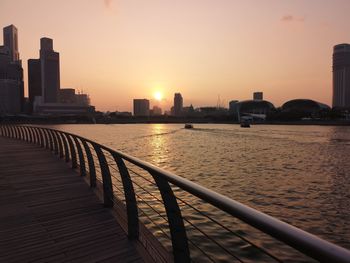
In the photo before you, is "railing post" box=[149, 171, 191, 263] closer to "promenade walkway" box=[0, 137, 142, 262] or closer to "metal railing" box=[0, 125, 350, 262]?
"metal railing" box=[0, 125, 350, 262]

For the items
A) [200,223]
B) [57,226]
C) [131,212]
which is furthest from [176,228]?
[200,223]

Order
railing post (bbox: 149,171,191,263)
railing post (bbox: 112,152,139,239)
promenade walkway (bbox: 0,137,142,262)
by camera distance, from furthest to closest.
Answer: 1. railing post (bbox: 112,152,139,239)
2. promenade walkway (bbox: 0,137,142,262)
3. railing post (bbox: 149,171,191,263)

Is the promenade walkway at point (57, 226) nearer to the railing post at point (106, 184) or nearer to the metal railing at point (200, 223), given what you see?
the railing post at point (106, 184)

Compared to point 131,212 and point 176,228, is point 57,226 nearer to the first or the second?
point 131,212

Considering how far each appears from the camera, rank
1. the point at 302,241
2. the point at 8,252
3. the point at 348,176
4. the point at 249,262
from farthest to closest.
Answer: the point at 348,176, the point at 249,262, the point at 8,252, the point at 302,241

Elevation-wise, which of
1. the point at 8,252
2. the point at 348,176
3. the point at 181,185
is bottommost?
the point at 348,176

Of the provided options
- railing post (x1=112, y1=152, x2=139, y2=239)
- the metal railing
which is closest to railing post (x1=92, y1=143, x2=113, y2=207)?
the metal railing

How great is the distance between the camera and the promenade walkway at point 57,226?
15.0ft

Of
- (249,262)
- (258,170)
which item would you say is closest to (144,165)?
(249,262)

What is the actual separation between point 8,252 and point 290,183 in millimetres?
20684

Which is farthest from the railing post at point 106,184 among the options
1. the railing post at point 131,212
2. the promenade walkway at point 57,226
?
the railing post at point 131,212

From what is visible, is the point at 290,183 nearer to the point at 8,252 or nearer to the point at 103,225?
the point at 103,225

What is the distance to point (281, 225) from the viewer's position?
181cm

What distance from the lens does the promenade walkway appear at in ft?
15.0
